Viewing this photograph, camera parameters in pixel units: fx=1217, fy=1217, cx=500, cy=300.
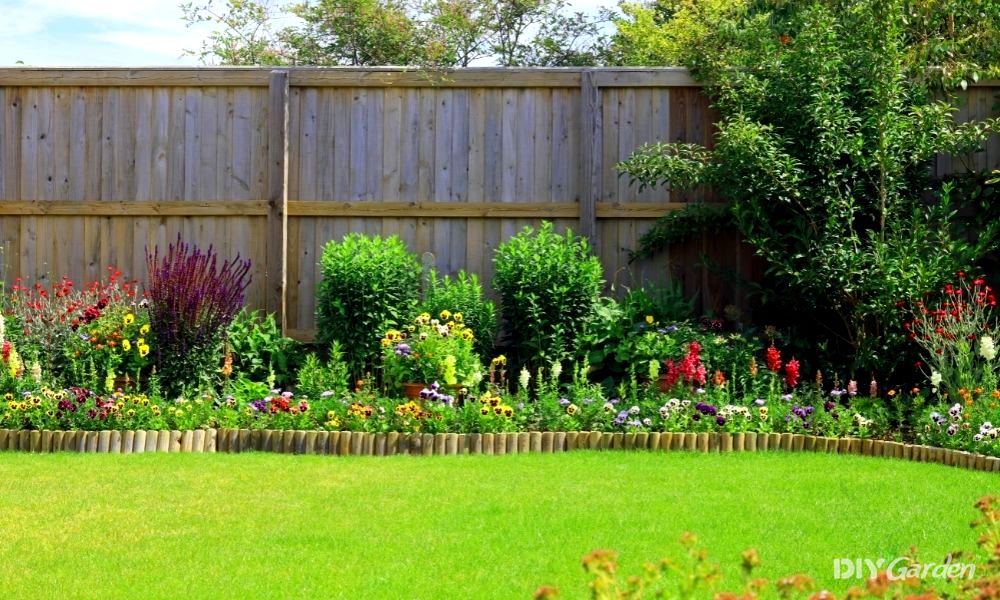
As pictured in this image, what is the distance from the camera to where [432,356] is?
8.45 meters

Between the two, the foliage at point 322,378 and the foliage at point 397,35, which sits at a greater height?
the foliage at point 397,35

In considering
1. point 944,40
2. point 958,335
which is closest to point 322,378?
point 958,335

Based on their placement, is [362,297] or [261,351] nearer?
[362,297]

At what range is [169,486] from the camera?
6.00m

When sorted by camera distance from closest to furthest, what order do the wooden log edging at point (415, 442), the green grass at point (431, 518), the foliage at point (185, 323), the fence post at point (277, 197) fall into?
the green grass at point (431, 518), the wooden log edging at point (415, 442), the foliage at point (185, 323), the fence post at point (277, 197)

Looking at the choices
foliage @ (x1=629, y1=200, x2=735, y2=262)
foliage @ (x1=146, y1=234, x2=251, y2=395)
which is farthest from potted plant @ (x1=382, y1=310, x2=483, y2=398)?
foliage @ (x1=629, y1=200, x2=735, y2=262)

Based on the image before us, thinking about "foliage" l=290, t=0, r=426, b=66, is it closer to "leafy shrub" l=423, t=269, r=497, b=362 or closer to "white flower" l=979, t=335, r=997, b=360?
"leafy shrub" l=423, t=269, r=497, b=362

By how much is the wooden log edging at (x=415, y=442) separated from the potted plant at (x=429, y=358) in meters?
1.01

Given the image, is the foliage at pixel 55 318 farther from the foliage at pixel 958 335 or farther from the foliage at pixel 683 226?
the foliage at pixel 958 335

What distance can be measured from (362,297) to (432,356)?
3.31ft

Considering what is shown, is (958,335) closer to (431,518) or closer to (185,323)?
(431,518)

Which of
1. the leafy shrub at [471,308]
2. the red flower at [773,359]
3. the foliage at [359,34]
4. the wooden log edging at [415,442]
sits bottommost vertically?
the wooden log edging at [415,442]

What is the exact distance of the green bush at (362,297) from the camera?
30.1 feet

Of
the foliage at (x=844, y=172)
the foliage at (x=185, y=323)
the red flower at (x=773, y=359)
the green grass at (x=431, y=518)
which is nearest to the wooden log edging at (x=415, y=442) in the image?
the green grass at (x=431, y=518)
